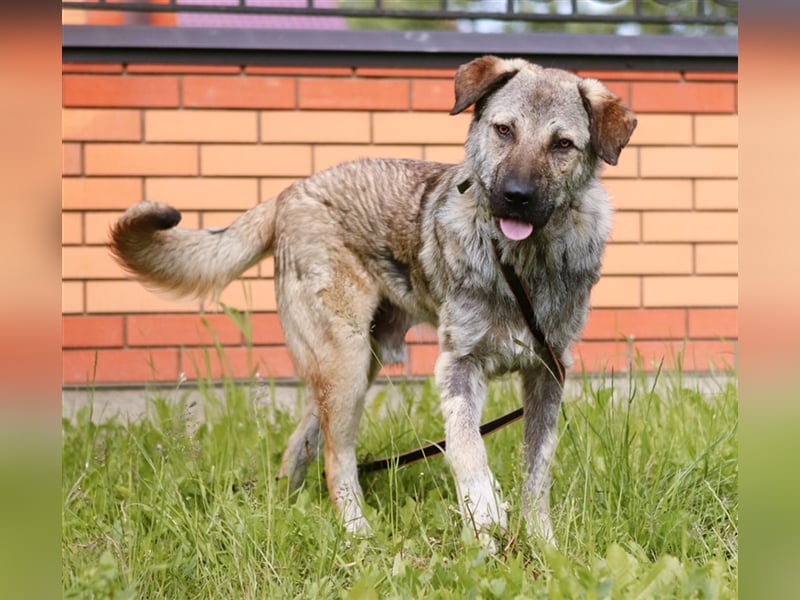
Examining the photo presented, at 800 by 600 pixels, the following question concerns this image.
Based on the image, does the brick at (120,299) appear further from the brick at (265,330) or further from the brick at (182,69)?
the brick at (182,69)

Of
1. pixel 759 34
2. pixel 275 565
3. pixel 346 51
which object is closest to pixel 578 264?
pixel 275 565

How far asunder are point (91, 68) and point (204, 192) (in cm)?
101

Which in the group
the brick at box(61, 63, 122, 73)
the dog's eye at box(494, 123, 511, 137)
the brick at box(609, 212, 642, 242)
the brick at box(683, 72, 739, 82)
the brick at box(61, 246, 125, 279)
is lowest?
the brick at box(61, 246, 125, 279)

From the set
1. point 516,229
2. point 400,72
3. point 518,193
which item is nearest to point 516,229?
point 516,229

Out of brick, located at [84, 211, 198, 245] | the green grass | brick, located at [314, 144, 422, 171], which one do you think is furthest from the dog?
brick, located at [84, 211, 198, 245]

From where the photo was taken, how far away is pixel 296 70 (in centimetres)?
555

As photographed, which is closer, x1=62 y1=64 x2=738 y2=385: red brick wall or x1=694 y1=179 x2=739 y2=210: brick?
x1=62 y1=64 x2=738 y2=385: red brick wall

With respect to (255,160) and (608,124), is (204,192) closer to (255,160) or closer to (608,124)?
(255,160)

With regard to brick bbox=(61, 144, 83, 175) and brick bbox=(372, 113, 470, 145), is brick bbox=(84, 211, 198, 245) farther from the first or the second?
brick bbox=(372, 113, 470, 145)

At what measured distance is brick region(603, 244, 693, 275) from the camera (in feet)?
19.0

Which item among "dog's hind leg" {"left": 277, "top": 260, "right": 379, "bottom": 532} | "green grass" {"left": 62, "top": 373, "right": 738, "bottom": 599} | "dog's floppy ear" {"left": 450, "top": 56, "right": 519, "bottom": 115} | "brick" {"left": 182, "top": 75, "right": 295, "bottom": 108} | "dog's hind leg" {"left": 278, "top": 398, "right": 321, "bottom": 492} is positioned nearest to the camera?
"green grass" {"left": 62, "top": 373, "right": 738, "bottom": 599}

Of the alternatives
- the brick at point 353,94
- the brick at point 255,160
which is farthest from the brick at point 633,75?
the brick at point 255,160

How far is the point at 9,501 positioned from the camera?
1.11 m

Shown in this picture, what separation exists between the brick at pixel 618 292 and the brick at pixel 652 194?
485 millimetres
